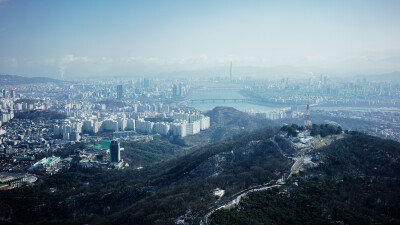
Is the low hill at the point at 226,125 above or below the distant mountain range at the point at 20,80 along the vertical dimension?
below

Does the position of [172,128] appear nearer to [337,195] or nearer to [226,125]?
[226,125]

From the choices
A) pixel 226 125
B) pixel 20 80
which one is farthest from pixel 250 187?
pixel 20 80

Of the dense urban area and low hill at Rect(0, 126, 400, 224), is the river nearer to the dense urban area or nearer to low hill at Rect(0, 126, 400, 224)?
the dense urban area

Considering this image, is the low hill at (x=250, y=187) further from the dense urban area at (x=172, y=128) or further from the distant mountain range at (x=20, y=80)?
the distant mountain range at (x=20, y=80)

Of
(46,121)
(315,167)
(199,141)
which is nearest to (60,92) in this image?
(46,121)

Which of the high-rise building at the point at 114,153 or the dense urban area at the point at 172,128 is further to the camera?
the high-rise building at the point at 114,153

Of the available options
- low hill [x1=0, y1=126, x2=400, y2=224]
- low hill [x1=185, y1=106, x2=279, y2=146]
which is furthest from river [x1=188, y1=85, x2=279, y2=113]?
low hill [x1=0, y1=126, x2=400, y2=224]

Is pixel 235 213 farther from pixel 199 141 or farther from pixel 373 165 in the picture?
pixel 199 141

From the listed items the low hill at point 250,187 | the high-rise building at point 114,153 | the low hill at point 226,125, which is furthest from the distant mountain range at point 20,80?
the low hill at point 250,187

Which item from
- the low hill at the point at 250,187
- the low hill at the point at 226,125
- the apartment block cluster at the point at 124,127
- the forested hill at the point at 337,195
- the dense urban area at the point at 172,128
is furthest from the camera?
the low hill at the point at 226,125

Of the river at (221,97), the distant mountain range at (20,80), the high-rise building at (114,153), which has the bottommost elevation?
the high-rise building at (114,153)

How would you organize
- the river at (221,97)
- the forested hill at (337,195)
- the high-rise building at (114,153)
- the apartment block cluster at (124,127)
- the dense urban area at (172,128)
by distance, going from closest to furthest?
1. the forested hill at (337,195)
2. the dense urban area at (172,128)
3. the high-rise building at (114,153)
4. the apartment block cluster at (124,127)
5. the river at (221,97)
